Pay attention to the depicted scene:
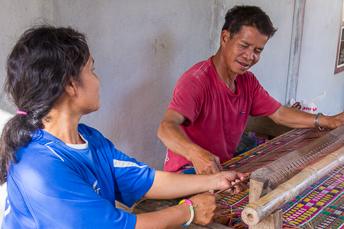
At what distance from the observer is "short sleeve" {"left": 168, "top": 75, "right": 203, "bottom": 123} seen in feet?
6.97

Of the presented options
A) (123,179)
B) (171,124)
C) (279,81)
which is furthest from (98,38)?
(279,81)

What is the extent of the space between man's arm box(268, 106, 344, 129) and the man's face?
0.49 meters

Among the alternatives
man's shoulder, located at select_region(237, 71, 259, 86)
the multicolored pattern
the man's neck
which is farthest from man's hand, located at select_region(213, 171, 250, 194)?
man's shoulder, located at select_region(237, 71, 259, 86)

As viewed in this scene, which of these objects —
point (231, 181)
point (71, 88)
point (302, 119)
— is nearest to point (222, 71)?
point (302, 119)

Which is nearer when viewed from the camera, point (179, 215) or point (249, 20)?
point (179, 215)

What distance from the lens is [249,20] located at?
2.30m

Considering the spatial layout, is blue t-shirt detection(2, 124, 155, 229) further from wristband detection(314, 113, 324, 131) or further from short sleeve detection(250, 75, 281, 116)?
wristband detection(314, 113, 324, 131)

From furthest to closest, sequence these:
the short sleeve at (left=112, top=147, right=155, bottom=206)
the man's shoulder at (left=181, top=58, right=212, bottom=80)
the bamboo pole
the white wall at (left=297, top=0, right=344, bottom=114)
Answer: the white wall at (left=297, top=0, right=344, bottom=114) → the man's shoulder at (left=181, top=58, right=212, bottom=80) → the short sleeve at (left=112, top=147, right=155, bottom=206) → the bamboo pole

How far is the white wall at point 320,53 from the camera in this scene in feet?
16.5

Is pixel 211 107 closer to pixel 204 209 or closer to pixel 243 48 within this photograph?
pixel 243 48

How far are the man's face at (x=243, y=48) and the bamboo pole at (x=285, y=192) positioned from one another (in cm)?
103

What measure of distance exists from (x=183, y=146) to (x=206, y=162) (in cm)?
15

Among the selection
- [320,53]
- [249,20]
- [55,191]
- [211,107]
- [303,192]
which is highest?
[249,20]

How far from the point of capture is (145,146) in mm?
3092
